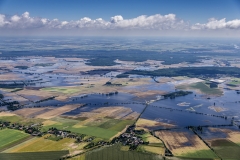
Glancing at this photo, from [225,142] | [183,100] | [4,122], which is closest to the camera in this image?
[225,142]

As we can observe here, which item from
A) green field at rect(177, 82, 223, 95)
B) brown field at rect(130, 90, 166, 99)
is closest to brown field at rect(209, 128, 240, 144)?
brown field at rect(130, 90, 166, 99)

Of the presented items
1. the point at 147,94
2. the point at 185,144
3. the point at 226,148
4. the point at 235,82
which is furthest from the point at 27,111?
the point at 235,82

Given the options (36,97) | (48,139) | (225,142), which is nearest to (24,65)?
(36,97)

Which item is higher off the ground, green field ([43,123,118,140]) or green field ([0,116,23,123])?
green field ([0,116,23,123])

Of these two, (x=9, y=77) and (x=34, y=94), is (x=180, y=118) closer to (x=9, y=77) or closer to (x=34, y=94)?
(x=34, y=94)

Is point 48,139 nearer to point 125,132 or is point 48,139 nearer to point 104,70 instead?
point 125,132

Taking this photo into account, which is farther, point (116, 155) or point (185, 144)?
point (185, 144)

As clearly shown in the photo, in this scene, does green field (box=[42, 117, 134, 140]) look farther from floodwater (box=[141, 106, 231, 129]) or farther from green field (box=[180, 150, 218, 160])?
green field (box=[180, 150, 218, 160])
